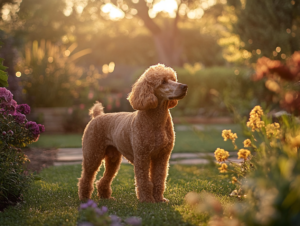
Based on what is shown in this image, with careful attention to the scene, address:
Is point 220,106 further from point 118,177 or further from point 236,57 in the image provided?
point 118,177

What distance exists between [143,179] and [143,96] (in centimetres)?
90

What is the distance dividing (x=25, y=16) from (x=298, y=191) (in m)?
19.1

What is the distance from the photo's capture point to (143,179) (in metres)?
3.79

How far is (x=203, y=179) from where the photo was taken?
17.9ft

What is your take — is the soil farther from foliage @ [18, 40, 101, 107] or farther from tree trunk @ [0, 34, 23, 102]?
foliage @ [18, 40, 101, 107]

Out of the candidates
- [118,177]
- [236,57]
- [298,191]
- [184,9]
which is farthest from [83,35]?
[298,191]

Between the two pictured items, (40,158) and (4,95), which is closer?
(4,95)

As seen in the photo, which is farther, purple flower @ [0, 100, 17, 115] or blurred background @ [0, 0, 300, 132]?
blurred background @ [0, 0, 300, 132]

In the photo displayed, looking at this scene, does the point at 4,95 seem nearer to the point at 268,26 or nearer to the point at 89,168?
the point at 89,168

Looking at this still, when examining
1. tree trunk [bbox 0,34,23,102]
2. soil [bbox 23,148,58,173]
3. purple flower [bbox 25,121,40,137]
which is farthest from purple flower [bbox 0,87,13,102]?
tree trunk [bbox 0,34,23,102]

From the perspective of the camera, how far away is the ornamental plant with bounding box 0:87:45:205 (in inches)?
149

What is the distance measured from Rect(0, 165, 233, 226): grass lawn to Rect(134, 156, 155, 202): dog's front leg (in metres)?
0.14

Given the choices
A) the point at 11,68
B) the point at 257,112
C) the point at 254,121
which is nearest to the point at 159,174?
the point at 254,121

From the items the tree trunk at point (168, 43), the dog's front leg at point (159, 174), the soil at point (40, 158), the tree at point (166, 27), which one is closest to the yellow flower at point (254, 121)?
the dog's front leg at point (159, 174)
